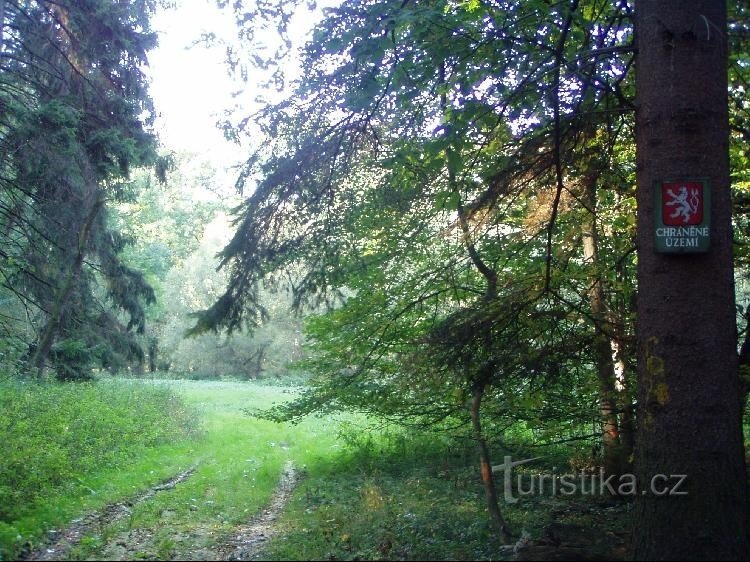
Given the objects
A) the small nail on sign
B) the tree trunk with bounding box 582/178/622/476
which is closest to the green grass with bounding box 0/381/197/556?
the tree trunk with bounding box 582/178/622/476

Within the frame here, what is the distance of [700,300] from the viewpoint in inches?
167

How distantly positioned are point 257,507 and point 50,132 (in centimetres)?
714

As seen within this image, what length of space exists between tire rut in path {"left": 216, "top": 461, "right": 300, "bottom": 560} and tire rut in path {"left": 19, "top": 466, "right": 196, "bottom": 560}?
5.10 ft

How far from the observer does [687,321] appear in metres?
4.23

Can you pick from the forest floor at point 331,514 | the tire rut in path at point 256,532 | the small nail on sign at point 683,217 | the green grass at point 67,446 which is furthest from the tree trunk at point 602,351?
the green grass at point 67,446

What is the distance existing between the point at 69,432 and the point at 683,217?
11.0m

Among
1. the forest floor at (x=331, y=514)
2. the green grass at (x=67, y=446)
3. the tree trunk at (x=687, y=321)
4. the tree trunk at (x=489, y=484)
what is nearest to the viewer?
the tree trunk at (x=687, y=321)

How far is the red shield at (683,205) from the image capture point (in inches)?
169

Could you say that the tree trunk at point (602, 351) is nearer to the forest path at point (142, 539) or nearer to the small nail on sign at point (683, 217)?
the small nail on sign at point (683, 217)

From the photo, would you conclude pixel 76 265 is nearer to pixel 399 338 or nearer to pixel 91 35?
pixel 91 35

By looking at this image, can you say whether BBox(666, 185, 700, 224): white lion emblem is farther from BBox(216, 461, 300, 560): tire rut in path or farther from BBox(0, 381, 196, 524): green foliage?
BBox(0, 381, 196, 524): green foliage

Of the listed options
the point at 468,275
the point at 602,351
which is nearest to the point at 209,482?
the point at 468,275

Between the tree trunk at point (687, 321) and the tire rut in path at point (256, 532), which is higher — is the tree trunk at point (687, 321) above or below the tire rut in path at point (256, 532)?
above

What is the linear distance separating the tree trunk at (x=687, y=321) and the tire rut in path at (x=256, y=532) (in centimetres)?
362
